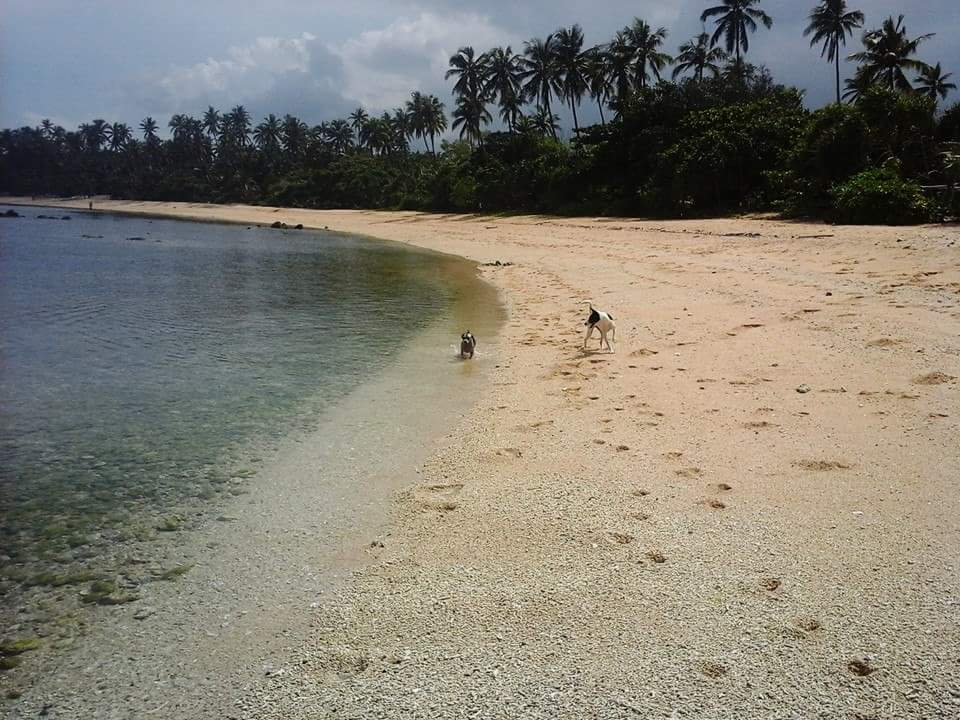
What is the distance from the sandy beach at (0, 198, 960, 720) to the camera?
3.06 m

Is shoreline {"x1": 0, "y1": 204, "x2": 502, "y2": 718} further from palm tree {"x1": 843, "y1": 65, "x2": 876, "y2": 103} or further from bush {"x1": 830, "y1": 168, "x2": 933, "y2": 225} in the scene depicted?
palm tree {"x1": 843, "y1": 65, "x2": 876, "y2": 103}

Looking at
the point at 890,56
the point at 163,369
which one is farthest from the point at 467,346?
the point at 890,56

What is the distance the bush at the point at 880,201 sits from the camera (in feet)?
67.5

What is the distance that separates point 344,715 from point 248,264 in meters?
27.3

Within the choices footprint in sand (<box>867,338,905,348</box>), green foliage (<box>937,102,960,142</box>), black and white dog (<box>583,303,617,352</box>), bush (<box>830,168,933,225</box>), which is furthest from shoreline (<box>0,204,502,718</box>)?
green foliage (<box>937,102,960,142</box>)

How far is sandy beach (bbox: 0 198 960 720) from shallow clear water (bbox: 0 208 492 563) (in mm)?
1854

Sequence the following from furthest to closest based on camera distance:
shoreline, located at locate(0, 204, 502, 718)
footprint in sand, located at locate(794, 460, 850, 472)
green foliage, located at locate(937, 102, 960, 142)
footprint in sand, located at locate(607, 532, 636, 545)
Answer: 1. green foliage, located at locate(937, 102, 960, 142)
2. footprint in sand, located at locate(794, 460, 850, 472)
3. footprint in sand, located at locate(607, 532, 636, 545)
4. shoreline, located at locate(0, 204, 502, 718)

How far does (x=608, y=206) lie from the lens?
129 feet

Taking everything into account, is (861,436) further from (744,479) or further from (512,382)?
(512,382)

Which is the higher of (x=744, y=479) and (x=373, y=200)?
(x=373, y=200)

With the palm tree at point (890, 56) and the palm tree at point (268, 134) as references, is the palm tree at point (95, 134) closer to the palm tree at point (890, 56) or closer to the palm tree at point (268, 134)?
the palm tree at point (268, 134)

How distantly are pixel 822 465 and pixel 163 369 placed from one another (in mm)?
9621

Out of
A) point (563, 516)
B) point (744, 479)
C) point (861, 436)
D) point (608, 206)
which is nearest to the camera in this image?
point (563, 516)

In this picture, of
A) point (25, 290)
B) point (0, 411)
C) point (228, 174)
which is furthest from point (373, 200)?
point (0, 411)
